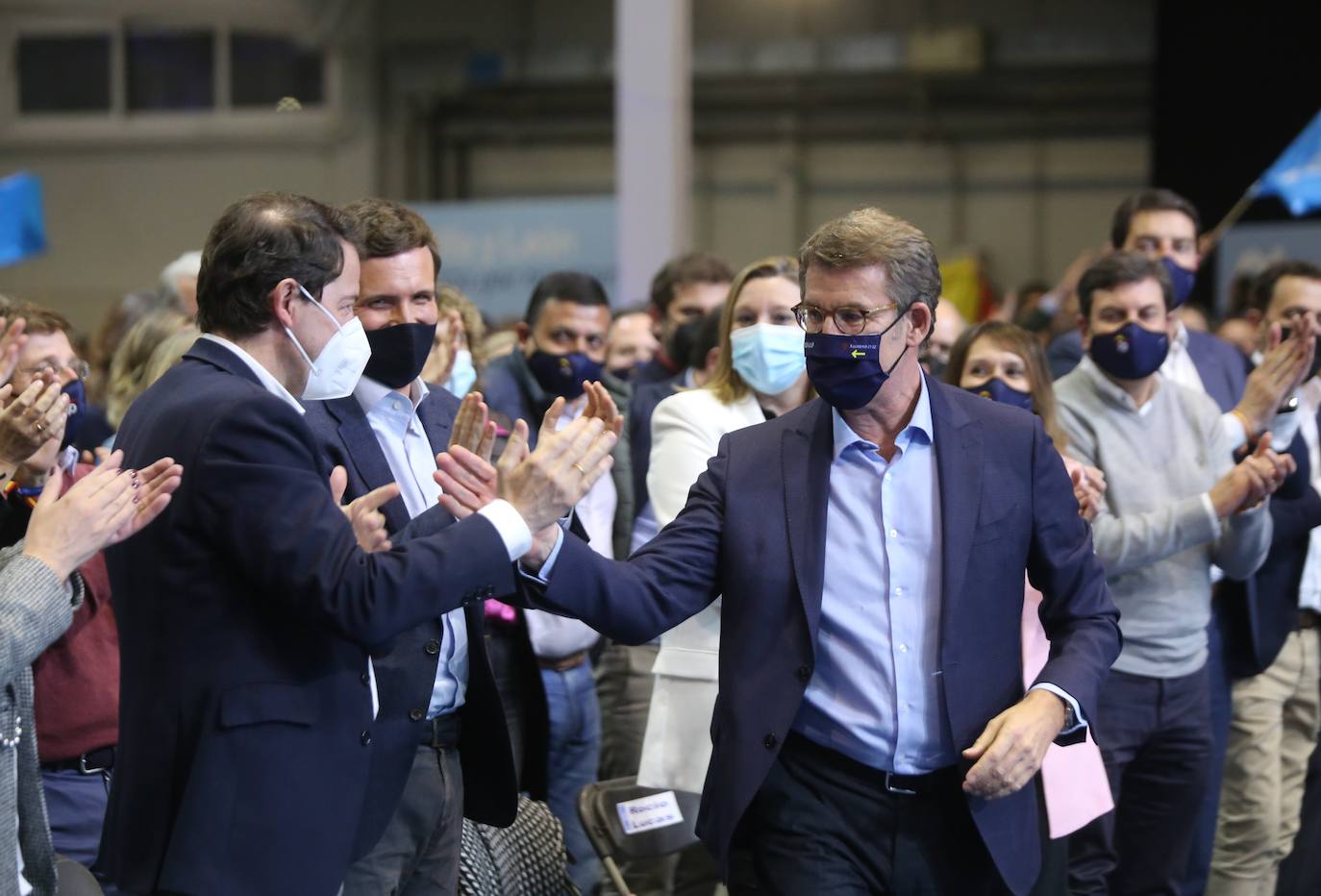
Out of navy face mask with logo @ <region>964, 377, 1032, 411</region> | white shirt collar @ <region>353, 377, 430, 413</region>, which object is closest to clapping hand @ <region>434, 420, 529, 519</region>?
white shirt collar @ <region>353, 377, 430, 413</region>

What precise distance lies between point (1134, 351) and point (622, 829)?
5.56 ft

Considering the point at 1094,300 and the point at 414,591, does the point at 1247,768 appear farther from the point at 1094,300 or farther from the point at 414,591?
the point at 414,591

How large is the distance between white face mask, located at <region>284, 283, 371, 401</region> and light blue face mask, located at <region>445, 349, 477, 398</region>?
193 centimetres

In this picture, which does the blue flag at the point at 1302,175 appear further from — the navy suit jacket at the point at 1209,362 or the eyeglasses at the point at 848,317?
the eyeglasses at the point at 848,317

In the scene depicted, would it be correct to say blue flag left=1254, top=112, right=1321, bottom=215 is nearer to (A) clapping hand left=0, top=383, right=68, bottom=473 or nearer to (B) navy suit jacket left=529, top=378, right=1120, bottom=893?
(B) navy suit jacket left=529, top=378, right=1120, bottom=893

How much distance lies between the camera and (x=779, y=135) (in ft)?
45.8

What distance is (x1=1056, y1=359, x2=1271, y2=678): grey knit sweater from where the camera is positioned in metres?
3.64

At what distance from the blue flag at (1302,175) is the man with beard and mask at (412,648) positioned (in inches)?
185

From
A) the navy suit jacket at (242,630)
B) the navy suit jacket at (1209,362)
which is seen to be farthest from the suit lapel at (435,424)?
the navy suit jacket at (1209,362)

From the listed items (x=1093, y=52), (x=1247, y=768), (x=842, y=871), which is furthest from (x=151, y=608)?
(x=1093, y=52)

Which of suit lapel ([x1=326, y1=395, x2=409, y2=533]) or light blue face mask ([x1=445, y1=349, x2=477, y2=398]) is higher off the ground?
light blue face mask ([x1=445, y1=349, x2=477, y2=398])

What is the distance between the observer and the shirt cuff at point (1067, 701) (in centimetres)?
253

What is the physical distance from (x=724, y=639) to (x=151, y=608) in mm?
939

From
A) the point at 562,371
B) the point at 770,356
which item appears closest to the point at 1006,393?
the point at 770,356
